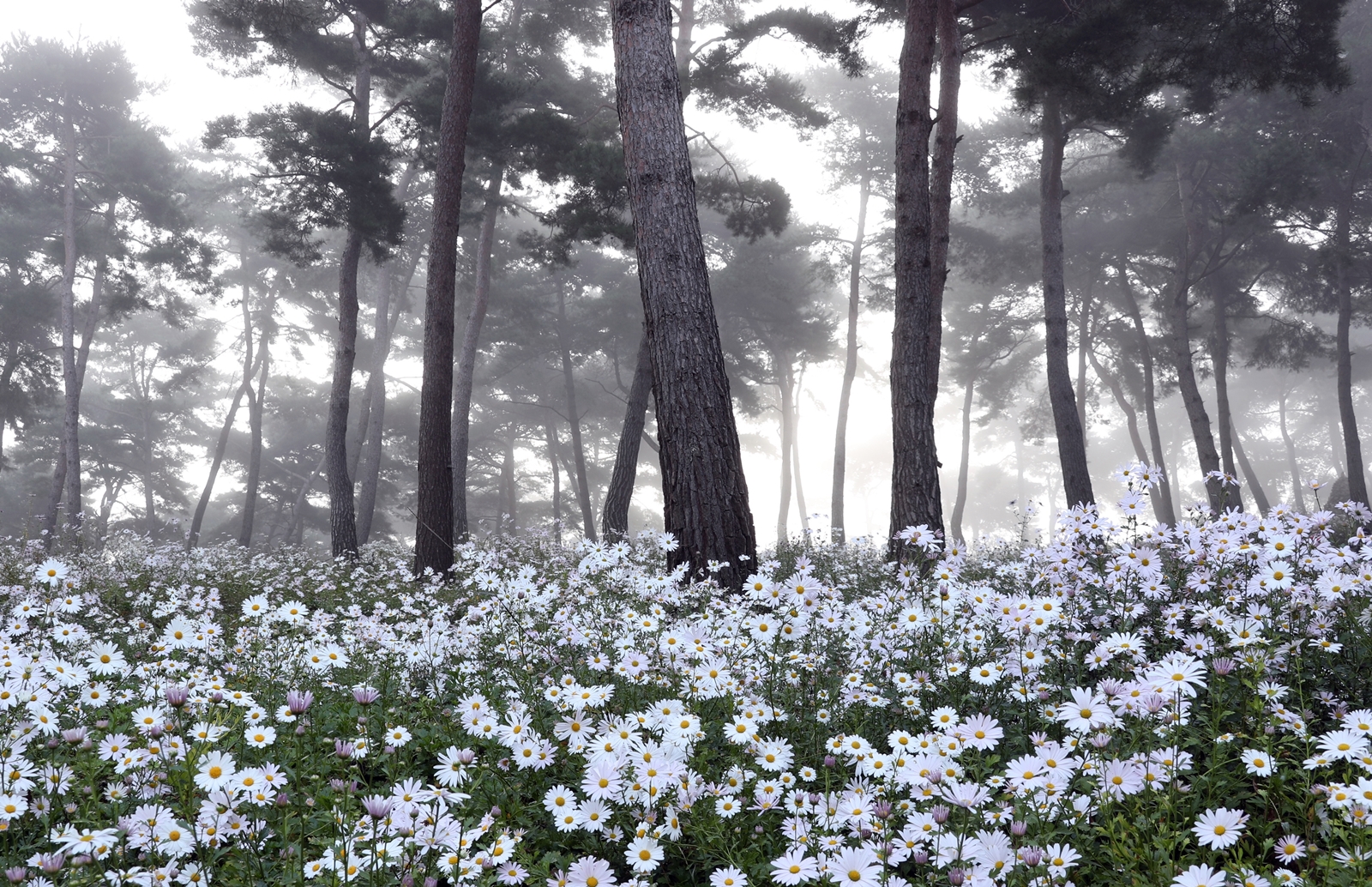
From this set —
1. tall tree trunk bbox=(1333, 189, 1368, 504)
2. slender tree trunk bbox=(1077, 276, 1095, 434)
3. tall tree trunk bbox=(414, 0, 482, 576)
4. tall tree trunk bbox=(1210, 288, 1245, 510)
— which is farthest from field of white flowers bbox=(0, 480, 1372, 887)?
slender tree trunk bbox=(1077, 276, 1095, 434)

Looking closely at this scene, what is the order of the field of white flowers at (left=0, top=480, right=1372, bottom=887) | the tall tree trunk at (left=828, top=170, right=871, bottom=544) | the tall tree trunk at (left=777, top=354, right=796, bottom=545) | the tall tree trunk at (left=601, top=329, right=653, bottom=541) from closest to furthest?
the field of white flowers at (left=0, top=480, right=1372, bottom=887) → the tall tree trunk at (left=601, top=329, right=653, bottom=541) → the tall tree trunk at (left=828, top=170, right=871, bottom=544) → the tall tree trunk at (left=777, top=354, right=796, bottom=545)

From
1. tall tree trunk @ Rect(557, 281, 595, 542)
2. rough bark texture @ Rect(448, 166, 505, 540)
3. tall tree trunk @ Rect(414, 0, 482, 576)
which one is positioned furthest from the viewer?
tall tree trunk @ Rect(557, 281, 595, 542)

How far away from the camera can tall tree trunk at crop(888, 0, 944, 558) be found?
733cm

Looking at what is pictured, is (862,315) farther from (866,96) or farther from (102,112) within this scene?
(102,112)

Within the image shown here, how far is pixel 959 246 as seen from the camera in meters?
21.8

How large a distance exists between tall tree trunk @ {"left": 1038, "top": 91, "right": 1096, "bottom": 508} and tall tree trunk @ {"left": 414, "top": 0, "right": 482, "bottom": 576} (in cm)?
766

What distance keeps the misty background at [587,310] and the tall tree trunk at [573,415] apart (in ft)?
0.59

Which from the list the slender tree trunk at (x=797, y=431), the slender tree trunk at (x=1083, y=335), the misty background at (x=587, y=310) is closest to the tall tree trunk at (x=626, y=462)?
the misty background at (x=587, y=310)

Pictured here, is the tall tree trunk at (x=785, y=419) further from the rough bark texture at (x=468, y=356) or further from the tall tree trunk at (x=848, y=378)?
the rough bark texture at (x=468, y=356)

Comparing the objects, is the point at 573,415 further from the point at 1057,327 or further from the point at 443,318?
the point at 1057,327

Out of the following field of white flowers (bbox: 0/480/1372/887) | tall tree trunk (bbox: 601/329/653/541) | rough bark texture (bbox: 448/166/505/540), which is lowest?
field of white flowers (bbox: 0/480/1372/887)

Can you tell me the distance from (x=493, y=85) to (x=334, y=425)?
6.05 m

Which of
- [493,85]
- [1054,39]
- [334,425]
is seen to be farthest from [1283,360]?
[334,425]

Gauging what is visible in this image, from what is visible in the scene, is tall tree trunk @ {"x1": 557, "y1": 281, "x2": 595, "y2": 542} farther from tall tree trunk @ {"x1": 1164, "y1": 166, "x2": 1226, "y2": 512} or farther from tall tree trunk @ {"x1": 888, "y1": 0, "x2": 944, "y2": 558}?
tall tree trunk @ {"x1": 888, "y1": 0, "x2": 944, "y2": 558}
